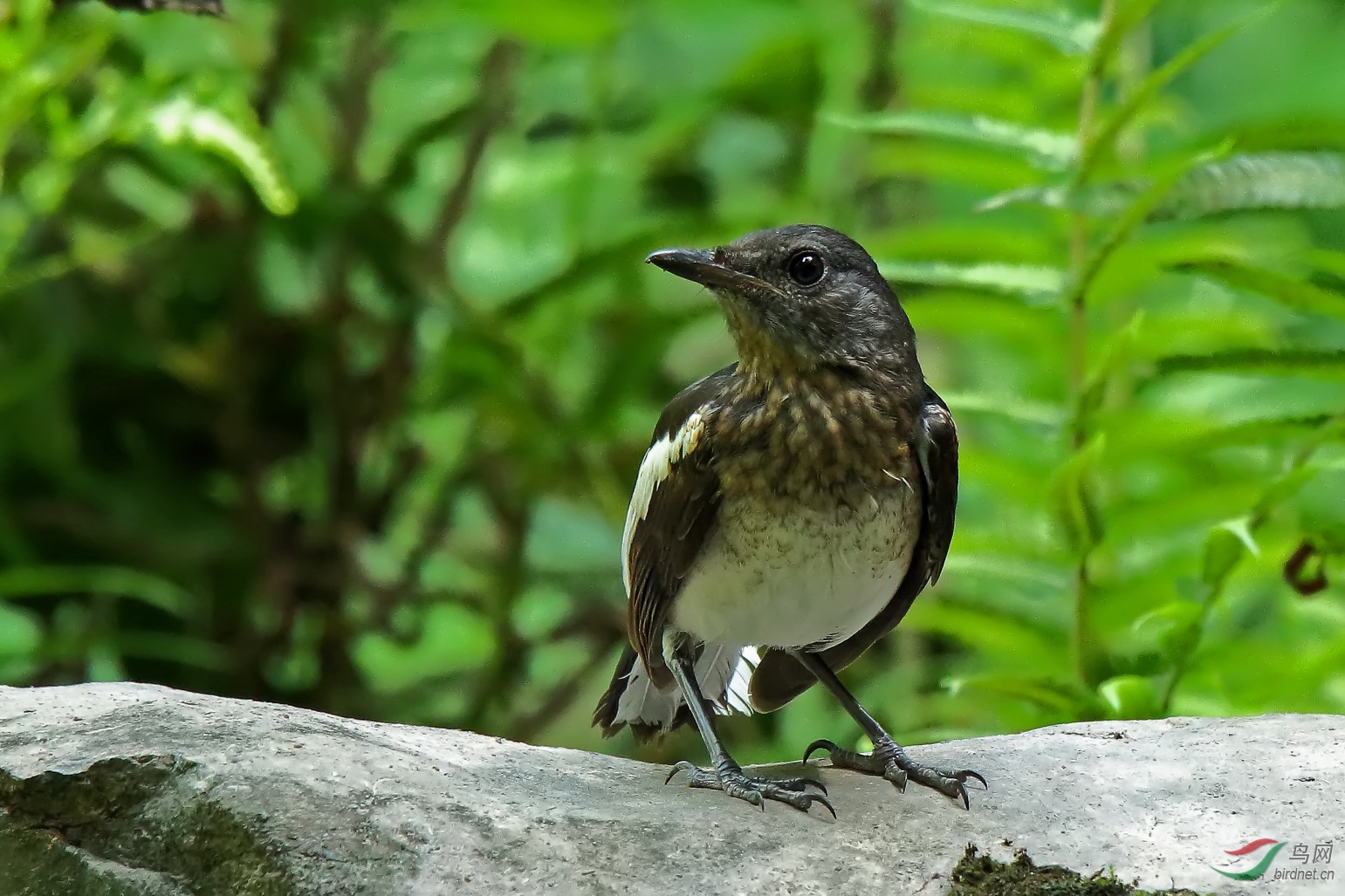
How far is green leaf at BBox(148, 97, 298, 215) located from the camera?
119 inches

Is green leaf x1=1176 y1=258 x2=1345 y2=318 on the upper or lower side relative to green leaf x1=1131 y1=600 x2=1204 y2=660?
upper

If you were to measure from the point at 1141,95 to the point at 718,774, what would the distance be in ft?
5.62

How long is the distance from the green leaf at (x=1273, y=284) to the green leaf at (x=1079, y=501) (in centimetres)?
41

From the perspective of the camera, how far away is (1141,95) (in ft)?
9.78

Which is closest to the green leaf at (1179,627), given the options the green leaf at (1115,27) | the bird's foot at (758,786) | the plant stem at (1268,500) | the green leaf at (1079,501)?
the plant stem at (1268,500)

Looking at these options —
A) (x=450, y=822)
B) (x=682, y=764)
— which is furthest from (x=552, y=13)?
(x=450, y=822)

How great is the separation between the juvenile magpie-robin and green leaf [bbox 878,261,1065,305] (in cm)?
38

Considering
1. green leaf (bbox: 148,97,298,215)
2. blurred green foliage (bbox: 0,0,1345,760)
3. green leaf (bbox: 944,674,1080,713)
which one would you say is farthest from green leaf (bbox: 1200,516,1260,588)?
green leaf (bbox: 148,97,298,215)

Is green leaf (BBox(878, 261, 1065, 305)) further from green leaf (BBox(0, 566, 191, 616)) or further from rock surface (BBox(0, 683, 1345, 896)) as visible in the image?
green leaf (BBox(0, 566, 191, 616))

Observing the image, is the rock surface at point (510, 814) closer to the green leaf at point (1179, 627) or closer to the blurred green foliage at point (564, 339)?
the green leaf at point (1179, 627)

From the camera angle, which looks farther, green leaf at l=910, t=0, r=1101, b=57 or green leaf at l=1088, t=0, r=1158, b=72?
green leaf at l=910, t=0, r=1101, b=57

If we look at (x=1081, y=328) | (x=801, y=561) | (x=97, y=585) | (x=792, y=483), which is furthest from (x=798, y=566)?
(x=97, y=585)

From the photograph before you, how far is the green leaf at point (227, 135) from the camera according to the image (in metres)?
3.04

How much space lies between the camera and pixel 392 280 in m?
4.42
